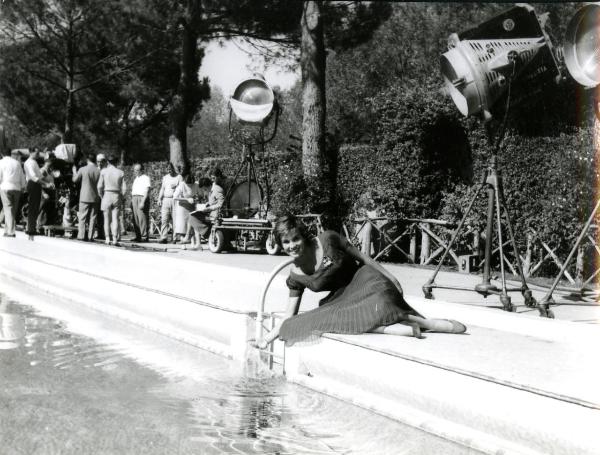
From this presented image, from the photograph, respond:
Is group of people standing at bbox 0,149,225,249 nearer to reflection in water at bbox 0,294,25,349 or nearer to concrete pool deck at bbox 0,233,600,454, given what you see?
reflection in water at bbox 0,294,25,349

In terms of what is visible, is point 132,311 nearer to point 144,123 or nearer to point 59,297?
point 59,297

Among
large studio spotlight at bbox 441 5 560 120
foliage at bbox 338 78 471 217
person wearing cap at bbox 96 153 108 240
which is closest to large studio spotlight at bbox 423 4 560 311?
large studio spotlight at bbox 441 5 560 120

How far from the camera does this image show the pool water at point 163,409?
4406mm

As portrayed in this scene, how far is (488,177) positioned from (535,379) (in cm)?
358

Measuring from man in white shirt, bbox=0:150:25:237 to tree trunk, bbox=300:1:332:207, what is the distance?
18.2ft

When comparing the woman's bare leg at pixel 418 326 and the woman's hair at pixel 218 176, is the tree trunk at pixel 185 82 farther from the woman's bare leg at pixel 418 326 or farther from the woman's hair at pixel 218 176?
the woman's bare leg at pixel 418 326

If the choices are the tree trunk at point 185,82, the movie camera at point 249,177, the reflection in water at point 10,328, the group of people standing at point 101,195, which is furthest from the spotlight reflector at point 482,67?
the tree trunk at point 185,82

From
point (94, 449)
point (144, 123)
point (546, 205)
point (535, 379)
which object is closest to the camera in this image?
point (94, 449)

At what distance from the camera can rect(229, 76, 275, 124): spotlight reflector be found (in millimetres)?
16922

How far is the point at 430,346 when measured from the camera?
549cm

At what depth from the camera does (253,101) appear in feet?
56.3

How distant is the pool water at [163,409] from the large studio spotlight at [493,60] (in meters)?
3.78

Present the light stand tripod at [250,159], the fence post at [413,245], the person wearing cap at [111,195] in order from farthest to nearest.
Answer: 1. the light stand tripod at [250,159]
2. the person wearing cap at [111,195]
3. the fence post at [413,245]

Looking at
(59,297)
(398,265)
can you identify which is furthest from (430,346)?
(398,265)
